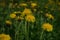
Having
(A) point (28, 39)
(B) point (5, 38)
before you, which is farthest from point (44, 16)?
(B) point (5, 38)

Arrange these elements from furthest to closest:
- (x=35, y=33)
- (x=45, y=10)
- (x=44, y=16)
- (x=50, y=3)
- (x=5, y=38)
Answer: (x=50, y=3), (x=45, y=10), (x=44, y=16), (x=35, y=33), (x=5, y=38)

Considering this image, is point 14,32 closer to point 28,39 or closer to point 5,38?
point 28,39

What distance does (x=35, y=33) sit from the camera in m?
2.22

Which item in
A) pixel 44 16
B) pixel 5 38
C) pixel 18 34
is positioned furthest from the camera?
pixel 44 16

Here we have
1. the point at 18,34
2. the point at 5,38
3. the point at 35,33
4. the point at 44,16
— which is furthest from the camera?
the point at 44,16

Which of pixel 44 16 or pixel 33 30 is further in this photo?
pixel 44 16

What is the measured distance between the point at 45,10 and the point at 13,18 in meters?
0.61

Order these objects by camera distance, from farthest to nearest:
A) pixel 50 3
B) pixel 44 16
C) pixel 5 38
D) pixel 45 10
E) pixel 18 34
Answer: pixel 50 3 < pixel 45 10 < pixel 44 16 < pixel 18 34 < pixel 5 38

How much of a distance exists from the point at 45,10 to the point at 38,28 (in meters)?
0.57

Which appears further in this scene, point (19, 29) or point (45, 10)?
point (45, 10)

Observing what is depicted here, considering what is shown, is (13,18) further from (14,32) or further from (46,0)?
(46,0)

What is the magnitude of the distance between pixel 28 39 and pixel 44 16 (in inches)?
22.7

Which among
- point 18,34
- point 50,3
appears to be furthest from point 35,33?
point 50,3

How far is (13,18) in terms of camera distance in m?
2.31
